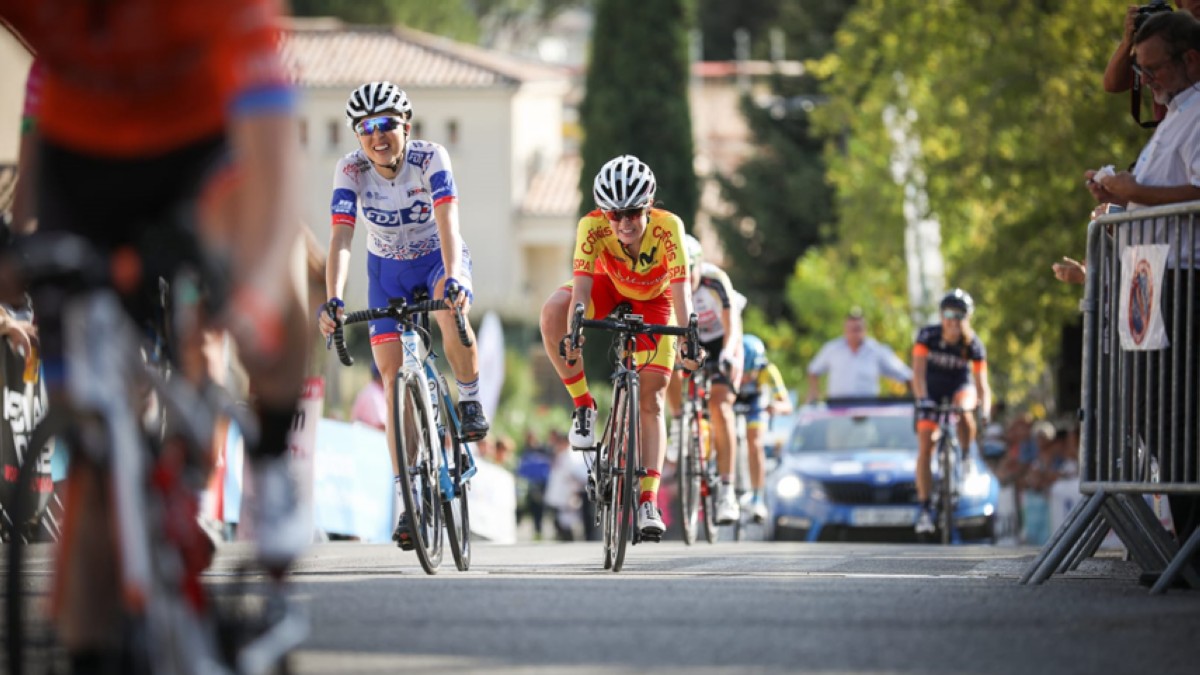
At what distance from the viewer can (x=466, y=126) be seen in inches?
3521

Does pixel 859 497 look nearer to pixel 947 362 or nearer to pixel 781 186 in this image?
pixel 947 362

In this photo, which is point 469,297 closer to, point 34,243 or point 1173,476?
point 1173,476

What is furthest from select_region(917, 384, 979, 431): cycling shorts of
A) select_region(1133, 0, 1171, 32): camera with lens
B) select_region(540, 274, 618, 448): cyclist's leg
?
select_region(1133, 0, 1171, 32): camera with lens

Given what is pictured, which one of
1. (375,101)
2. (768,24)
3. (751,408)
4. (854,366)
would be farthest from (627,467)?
(768,24)

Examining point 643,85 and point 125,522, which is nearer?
point 125,522

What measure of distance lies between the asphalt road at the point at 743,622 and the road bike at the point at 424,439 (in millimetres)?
220

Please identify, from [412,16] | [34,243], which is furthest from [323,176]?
[34,243]

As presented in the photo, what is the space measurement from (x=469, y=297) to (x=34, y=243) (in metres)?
5.83

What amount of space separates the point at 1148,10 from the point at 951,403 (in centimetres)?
1088

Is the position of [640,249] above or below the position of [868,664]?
above

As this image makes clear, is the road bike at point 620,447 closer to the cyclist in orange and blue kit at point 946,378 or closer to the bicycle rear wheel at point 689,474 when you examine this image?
the bicycle rear wheel at point 689,474

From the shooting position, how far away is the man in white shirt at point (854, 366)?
81.8 feet

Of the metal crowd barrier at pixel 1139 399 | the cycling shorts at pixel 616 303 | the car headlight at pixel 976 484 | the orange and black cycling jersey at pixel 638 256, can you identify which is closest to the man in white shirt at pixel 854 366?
the car headlight at pixel 976 484

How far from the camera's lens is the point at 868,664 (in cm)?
652
